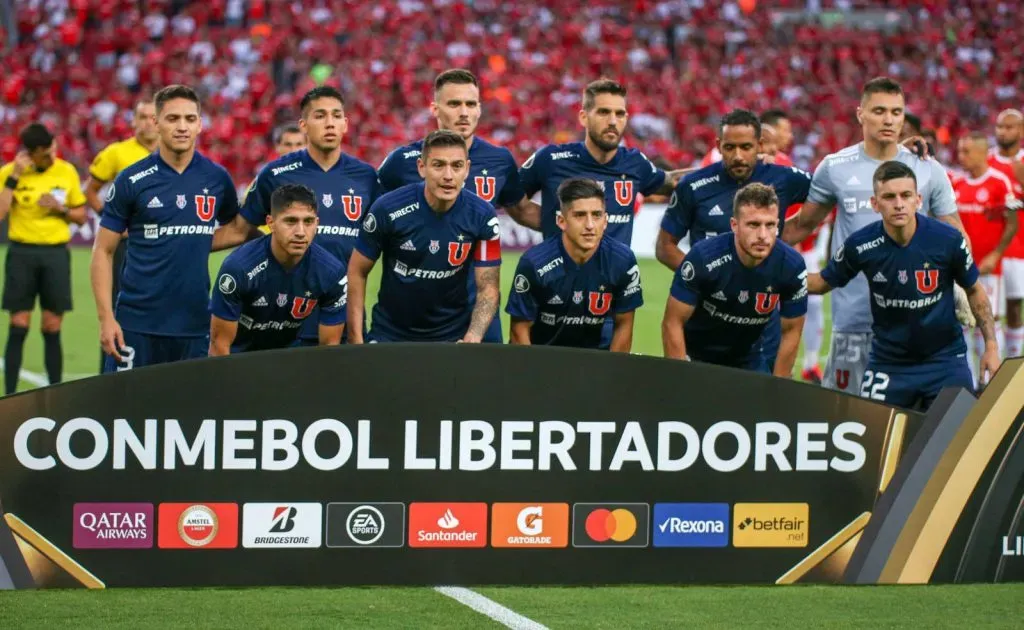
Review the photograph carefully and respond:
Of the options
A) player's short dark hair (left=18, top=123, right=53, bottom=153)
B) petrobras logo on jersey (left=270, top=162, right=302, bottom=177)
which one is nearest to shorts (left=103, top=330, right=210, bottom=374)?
petrobras logo on jersey (left=270, top=162, right=302, bottom=177)

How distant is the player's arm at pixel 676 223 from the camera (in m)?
7.59

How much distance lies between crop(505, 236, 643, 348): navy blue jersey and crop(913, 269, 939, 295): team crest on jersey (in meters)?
1.35

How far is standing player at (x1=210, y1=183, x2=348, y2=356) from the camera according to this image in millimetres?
6309

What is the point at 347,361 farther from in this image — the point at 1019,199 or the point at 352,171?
the point at 1019,199

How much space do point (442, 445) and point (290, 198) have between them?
1.53 metres

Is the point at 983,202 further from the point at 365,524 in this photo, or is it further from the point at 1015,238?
the point at 365,524

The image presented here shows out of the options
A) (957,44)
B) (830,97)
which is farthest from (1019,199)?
(957,44)

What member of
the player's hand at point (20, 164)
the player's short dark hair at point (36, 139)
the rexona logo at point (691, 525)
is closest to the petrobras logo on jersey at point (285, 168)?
the rexona logo at point (691, 525)

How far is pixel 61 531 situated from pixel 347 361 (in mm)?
1253

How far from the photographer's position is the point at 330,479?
5414 millimetres

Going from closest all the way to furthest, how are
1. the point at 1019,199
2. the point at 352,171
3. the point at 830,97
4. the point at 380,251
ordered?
the point at 380,251 → the point at 352,171 → the point at 1019,199 → the point at 830,97

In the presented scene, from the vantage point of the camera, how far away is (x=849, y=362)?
297 inches

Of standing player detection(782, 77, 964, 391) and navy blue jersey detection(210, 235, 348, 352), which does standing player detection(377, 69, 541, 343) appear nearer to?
navy blue jersey detection(210, 235, 348, 352)

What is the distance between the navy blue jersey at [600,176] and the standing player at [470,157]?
0.39ft
